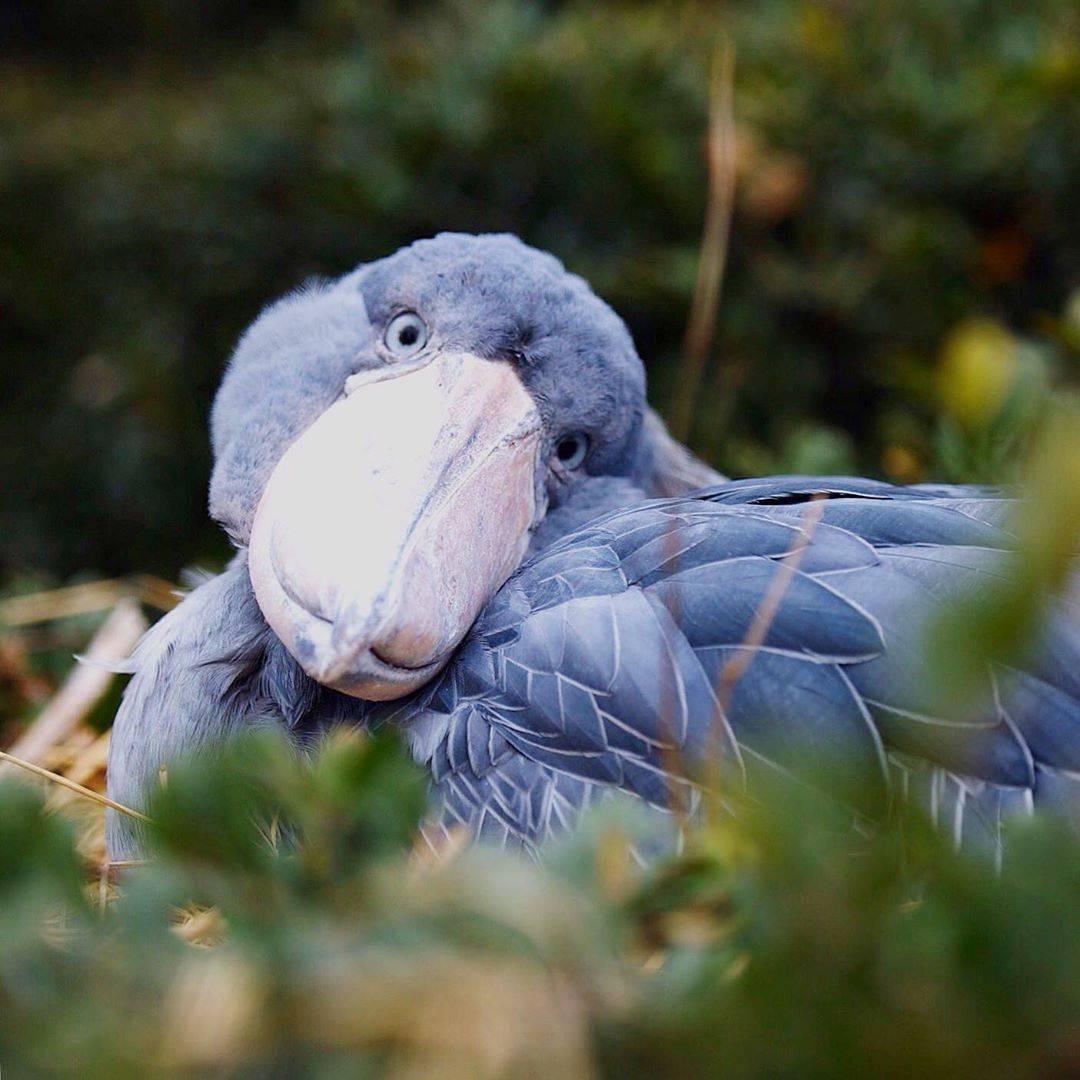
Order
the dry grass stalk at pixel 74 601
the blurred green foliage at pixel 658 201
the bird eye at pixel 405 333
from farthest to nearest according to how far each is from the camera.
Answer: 1. the blurred green foliage at pixel 658 201
2. the dry grass stalk at pixel 74 601
3. the bird eye at pixel 405 333

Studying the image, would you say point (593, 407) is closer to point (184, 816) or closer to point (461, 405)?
point (461, 405)

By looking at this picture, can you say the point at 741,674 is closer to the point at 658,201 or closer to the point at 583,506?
the point at 583,506

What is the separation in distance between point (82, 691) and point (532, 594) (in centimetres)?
62

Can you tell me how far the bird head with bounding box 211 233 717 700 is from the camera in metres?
0.87

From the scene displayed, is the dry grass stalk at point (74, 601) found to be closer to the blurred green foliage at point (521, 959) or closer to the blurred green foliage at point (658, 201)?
the blurred green foliage at point (658, 201)

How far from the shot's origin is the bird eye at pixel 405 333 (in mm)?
1103

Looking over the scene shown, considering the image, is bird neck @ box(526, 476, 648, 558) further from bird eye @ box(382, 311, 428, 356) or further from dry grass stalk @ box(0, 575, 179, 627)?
dry grass stalk @ box(0, 575, 179, 627)

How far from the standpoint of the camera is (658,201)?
2178mm

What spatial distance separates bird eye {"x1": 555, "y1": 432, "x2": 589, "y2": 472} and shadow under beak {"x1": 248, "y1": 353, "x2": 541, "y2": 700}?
2.2 inches

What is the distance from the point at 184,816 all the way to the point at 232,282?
209 cm

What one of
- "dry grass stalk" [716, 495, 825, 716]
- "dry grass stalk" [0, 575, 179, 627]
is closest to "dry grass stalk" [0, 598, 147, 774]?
"dry grass stalk" [0, 575, 179, 627]

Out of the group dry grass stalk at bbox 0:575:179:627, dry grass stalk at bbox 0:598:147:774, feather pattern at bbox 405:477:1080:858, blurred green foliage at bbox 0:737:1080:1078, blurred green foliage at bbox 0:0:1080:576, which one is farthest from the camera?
blurred green foliage at bbox 0:0:1080:576

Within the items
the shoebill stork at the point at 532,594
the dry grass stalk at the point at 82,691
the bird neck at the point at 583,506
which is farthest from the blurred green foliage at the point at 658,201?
the dry grass stalk at the point at 82,691

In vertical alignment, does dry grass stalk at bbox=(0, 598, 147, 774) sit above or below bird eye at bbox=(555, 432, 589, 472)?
below
